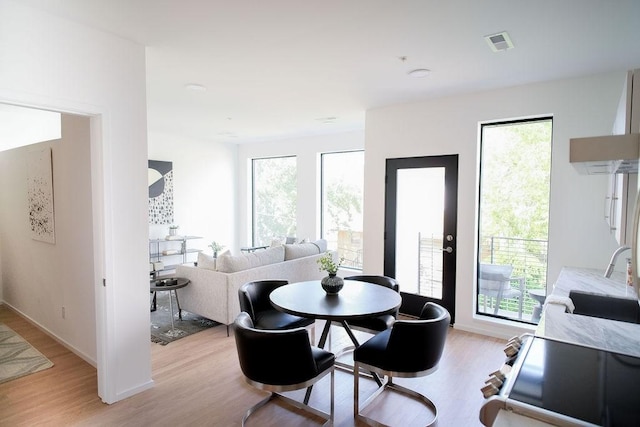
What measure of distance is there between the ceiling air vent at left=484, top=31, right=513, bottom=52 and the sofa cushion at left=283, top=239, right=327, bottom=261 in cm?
333

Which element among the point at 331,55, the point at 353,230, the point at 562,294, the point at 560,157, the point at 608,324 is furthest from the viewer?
the point at 353,230

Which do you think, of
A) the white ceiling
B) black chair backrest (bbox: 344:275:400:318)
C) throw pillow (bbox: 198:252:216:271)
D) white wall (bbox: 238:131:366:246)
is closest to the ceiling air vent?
the white ceiling

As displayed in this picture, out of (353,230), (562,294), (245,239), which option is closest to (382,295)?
(562,294)

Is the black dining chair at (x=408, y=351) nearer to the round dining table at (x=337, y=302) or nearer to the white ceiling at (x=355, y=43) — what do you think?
the round dining table at (x=337, y=302)

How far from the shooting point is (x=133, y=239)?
286 cm

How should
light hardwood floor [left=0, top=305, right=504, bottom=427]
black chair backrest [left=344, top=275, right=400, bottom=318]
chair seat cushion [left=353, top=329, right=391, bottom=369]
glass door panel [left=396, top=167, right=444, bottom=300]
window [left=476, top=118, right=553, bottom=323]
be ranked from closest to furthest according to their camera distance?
chair seat cushion [left=353, top=329, right=391, bottom=369] < light hardwood floor [left=0, top=305, right=504, bottom=427] < black chair backrest [left=344, top=275, right=400, bottom=318] < glass door panel [left=396, top=167, right=444, bottom=300] < window [left=476, top=118, right=553, bottom=323]

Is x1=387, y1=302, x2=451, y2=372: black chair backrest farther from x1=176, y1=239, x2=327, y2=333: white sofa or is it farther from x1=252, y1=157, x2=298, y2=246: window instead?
x1=252, y1=157, x2=298, y2=246: window

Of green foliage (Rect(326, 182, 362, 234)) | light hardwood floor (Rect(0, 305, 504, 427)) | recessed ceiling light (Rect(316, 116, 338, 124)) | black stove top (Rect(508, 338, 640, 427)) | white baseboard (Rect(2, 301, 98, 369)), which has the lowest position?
light hardwood floor (Rect(0, 305, 504, 427))

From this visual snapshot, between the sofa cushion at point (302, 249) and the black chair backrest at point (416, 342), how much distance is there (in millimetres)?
2728

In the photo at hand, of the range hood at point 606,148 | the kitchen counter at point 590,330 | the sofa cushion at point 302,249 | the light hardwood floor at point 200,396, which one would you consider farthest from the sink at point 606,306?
the sofa cushion at point 302,249

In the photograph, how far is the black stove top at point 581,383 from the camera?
3.62 feet

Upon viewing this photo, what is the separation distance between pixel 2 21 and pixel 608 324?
383cm

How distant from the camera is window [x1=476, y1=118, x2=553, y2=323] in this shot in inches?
189

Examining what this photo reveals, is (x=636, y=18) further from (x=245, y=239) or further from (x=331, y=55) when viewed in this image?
(x=245, y=239)
